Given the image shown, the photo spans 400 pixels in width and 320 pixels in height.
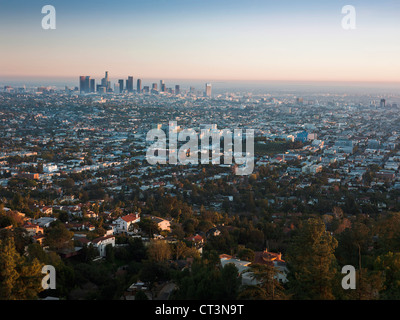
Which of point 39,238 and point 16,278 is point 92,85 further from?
point 16,278

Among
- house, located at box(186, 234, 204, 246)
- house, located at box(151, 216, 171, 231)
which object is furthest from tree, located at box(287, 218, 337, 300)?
house, located at box(151, 216, 171, 231)

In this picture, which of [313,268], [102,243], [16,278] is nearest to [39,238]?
[102,243]

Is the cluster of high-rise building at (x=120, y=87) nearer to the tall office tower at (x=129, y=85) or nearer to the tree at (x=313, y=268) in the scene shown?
the tall office tower at (x=129, y=85)

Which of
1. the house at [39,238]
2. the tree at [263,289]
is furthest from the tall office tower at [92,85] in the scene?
the tree at [263,289]

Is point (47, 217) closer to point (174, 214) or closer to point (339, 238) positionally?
point (174, 214)

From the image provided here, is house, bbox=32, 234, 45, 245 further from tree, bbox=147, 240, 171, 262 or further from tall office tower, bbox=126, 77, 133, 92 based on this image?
tall office tower, bbox=126, 77, 133, 92

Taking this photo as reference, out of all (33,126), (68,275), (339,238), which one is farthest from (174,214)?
(33,126)
